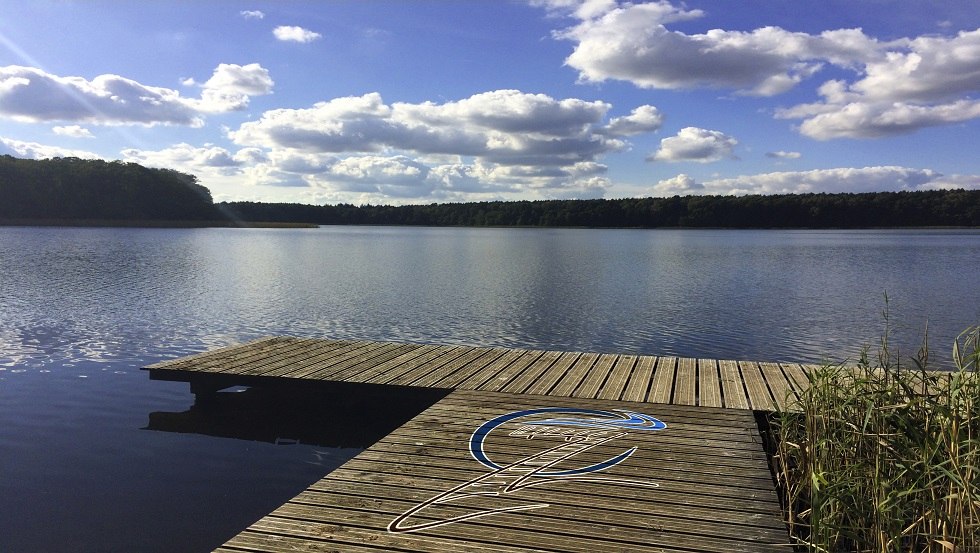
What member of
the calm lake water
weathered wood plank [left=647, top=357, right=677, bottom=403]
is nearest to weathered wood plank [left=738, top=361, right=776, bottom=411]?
weathered wood plank [left=647, top=357, right=677, bottom=403]

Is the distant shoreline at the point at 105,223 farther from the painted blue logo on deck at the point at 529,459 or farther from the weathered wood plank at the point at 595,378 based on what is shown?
the painted blue logo on deck at the point at 529,459

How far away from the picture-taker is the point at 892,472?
3984 mm

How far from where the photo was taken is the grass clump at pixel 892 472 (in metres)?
3.38

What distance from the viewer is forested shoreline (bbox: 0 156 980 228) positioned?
83375mm

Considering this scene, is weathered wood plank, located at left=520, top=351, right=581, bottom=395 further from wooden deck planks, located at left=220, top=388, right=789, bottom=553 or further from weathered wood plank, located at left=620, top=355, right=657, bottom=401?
wooden deck planks, located at left=220, top=388, right=789, bottom=553

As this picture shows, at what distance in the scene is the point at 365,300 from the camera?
62.0ft

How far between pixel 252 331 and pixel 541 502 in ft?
36.6

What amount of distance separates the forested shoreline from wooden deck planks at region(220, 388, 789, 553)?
315 ft

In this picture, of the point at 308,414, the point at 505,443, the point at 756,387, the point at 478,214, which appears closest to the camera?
the point at 505,443

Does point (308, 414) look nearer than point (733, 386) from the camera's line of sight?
No

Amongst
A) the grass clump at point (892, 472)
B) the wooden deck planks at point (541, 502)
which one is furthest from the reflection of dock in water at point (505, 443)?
the grass clump at point (892, 472)

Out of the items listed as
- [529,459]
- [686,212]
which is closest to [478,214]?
[686,212]

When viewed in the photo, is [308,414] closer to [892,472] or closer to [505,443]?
[505,443]

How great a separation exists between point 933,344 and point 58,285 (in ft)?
76.9
